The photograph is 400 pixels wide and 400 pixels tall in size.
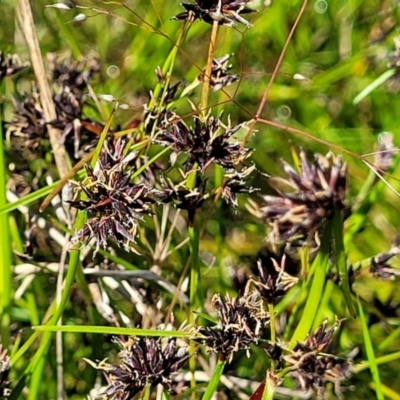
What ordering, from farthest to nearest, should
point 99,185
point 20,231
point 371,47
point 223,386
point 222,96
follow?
point 371,47 < point 222,96 < point 20,231 < point 223,386 < point 99,185

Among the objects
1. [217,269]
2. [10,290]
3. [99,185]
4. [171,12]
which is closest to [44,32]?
[171,12]

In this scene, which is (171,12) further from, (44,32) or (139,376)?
(139,376)

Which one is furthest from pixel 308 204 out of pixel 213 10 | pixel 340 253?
pixel 213 10

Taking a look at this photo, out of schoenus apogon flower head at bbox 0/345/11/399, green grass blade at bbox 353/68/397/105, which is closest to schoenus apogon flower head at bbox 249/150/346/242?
schoenus apogon flower head at bbox 0/345/11/399

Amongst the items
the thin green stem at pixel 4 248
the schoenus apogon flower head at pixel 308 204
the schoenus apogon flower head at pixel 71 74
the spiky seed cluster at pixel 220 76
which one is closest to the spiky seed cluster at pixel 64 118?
the schoenus apogon flower head at pixel 71 74

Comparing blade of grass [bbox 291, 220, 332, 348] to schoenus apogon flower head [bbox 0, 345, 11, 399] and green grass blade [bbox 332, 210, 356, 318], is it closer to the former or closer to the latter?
green grass blade [bbox 332, 210, 356, 318]

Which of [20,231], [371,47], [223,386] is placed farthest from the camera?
[371,47]
